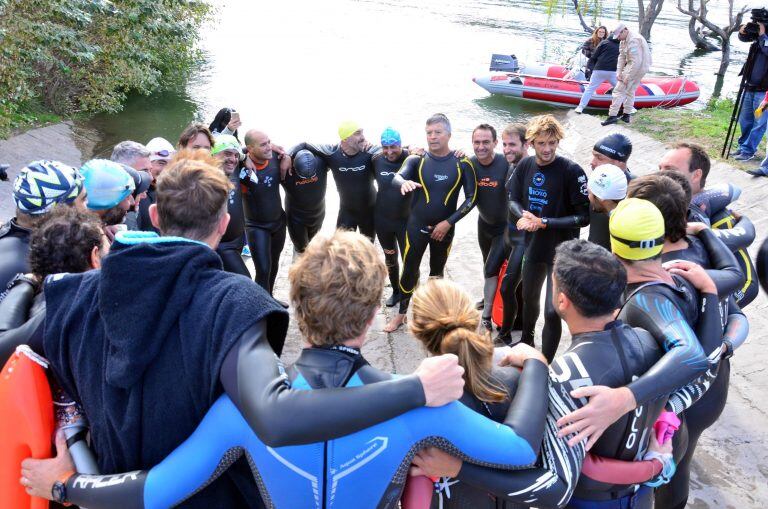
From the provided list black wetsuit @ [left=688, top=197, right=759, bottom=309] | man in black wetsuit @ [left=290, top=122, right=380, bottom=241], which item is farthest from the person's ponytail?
man in black wetsuit @ [left=290, top=122, right=380, bottom=241]

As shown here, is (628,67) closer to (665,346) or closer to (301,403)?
(665,346)

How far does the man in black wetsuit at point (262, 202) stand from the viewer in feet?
18.1

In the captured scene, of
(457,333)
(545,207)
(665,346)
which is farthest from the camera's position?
(545,207)

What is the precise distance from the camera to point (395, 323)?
5.64 metres

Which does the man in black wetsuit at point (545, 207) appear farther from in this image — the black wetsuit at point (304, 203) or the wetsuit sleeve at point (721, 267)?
the black wetsuit at point (304, 203)

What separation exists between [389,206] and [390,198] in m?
0.08

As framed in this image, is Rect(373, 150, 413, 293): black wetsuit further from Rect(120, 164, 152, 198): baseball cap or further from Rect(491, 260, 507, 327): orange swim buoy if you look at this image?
Rect(120, 164, 152, 198): baseball cap

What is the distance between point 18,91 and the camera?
9883mm

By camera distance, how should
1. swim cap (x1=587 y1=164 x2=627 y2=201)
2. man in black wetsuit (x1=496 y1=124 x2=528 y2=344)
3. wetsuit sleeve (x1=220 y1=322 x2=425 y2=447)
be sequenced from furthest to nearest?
1. man in black wetsuit (x1=496 y1=124 x2=528 y2=344)
2. swim cap (x1=587 y1=164 x2=627 y2=201)
3. wetsuit sleeve (x1=220 y1=322 x2=425 y2=447)

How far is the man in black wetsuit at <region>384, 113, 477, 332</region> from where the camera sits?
5523 millimetres

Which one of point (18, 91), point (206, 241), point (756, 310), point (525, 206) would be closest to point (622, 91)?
point (756, 310)

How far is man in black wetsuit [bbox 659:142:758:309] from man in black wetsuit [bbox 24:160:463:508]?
8.71 ft

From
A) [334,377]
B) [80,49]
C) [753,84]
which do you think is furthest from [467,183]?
[80,49]

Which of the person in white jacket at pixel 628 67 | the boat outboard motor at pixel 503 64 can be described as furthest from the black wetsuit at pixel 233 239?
the boat outboard motor at pixel 503 64
